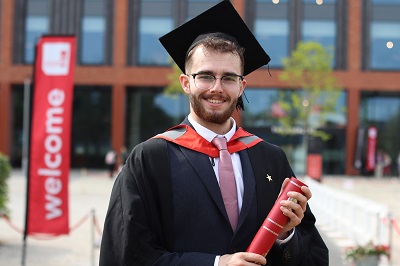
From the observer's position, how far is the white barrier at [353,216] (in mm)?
8742

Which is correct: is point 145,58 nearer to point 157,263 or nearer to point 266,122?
point 266,122

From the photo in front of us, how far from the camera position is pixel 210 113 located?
7.81 feet

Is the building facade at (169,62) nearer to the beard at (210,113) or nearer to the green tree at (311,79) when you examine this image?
the green tree at (311,79)

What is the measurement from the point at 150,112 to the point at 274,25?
9.77 m

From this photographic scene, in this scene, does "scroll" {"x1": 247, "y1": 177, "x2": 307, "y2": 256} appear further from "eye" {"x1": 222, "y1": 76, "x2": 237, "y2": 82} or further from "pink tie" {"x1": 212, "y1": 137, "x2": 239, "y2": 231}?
"eye" {"x1": 222, "y1": 76, "x2": 237, "y2": 82}

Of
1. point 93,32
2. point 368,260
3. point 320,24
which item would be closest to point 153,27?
point 93,32

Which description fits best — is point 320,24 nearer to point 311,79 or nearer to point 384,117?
point 311,79

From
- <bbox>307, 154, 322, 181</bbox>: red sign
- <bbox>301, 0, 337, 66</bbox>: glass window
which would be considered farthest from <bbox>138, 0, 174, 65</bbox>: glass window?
<bbox>307, 154, 322, 181</bbox>: red sign

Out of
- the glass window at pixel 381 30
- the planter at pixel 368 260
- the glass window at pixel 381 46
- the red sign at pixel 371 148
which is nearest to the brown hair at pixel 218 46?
the planter at pixel 368 260

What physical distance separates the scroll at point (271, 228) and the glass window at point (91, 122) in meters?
34.5

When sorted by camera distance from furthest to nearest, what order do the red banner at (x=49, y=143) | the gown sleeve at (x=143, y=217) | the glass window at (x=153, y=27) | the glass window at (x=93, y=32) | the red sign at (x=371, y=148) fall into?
1. the glass window at (x=93, y=32)
2. the glass window at (x=153, y=27)
3. the red sign at (x=371, y=148)
4. the red banner at (x=49, y=143)
5. the gown sleeve at (x=143, y=217)

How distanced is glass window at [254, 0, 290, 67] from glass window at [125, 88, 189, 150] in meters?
6.57

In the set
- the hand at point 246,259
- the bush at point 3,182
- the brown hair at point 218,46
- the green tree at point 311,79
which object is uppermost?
the green tree at point 311,79

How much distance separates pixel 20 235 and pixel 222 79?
9729 millimetres
